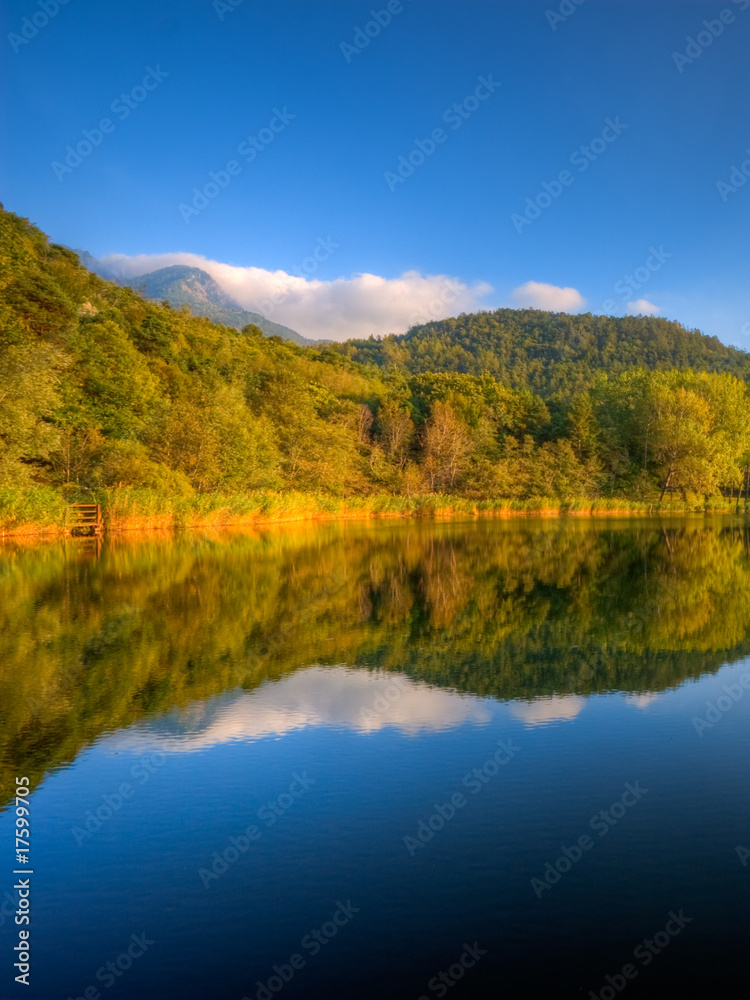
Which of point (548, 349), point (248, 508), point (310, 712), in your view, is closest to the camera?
point (310, 712)

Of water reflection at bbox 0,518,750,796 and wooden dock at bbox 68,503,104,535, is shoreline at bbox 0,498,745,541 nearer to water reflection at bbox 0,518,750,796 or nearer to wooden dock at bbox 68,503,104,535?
wooden dock at bbox 68,503,104,535

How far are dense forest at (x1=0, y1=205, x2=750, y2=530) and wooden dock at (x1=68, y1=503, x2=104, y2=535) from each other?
951 millimetres

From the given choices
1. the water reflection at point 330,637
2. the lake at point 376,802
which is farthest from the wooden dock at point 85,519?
the lake at point 376,802

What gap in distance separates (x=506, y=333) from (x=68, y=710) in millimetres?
136979

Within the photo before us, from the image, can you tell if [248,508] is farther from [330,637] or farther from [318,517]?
[330,637]

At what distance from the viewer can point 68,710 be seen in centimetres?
787

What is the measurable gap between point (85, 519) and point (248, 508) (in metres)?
9.83

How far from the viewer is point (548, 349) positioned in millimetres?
→ 128625

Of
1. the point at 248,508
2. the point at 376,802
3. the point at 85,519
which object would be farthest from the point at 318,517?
the point at 376,802

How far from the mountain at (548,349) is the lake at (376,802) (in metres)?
97.0

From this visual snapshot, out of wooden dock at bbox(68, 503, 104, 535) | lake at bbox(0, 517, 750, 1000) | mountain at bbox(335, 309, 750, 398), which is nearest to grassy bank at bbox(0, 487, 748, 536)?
wooden dock at bbox(68, 503, 104, 535)

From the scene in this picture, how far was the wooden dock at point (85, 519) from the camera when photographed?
32.0 m

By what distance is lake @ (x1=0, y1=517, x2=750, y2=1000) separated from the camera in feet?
12.5

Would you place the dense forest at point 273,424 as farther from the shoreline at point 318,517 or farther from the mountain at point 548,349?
the mountain at point 548,349
